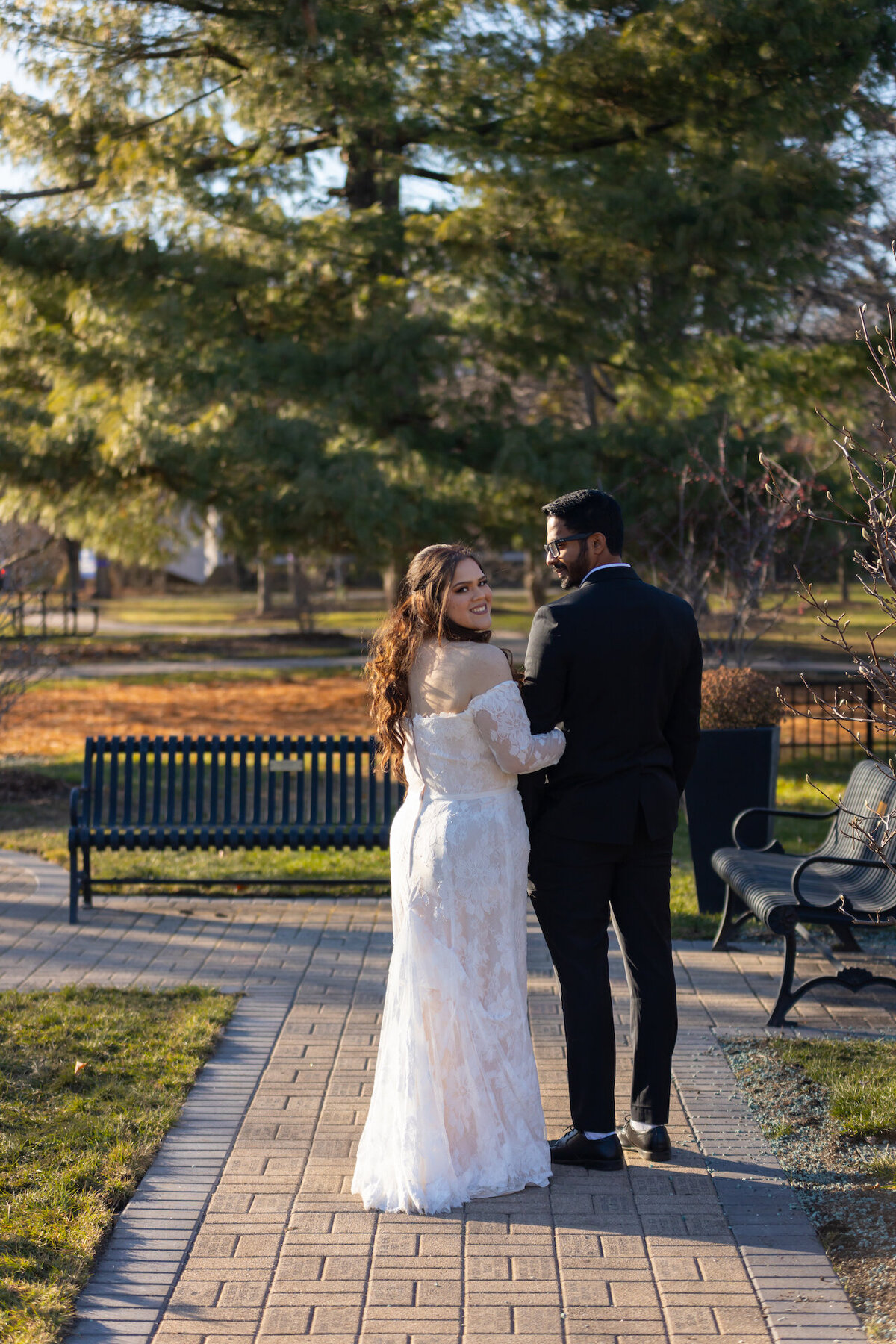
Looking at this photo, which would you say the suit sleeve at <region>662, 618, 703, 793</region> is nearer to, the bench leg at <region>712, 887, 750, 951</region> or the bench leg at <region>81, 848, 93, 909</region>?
the bench leg at <region>712, 887, 750, 951</region>

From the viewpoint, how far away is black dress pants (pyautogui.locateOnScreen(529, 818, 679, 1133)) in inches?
155

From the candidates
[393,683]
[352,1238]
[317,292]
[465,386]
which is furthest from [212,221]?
[352,1238]

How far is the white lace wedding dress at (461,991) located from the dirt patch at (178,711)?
30.9 ft

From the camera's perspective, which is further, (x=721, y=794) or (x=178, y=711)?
(x=178, y=711)

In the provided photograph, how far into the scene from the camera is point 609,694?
384 centimetres

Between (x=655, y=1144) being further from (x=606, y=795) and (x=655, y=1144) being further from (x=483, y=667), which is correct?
(x=483, y=667)

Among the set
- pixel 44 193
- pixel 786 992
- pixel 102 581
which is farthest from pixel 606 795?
pixel 102 581

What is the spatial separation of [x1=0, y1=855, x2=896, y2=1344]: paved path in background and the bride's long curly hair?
4.57 ft

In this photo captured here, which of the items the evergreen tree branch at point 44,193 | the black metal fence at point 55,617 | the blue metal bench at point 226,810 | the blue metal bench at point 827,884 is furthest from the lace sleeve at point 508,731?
the evergreen tree branch at point 44,193

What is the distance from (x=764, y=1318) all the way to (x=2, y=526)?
16.5 m

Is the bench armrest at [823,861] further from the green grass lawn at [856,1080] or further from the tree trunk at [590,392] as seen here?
the tree trunk at [590,392]

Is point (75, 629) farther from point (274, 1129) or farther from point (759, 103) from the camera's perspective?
point (274, 1129)

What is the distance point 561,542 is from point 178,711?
1278cm

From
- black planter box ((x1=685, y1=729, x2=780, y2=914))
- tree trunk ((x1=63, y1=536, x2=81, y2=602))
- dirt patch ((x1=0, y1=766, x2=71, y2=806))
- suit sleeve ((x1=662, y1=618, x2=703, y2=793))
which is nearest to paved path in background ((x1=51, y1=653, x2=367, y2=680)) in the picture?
dirt patch ((x1=0, y1=766, x2=71, y2=806))
